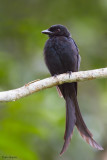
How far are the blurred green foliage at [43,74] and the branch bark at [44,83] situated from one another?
26 centimetres

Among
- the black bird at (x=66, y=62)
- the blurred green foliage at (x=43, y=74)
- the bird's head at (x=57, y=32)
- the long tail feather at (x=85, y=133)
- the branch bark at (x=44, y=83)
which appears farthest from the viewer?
the bird's head at (x=57, y=32)

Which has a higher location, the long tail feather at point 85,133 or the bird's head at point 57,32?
the bird's head at point 57,32

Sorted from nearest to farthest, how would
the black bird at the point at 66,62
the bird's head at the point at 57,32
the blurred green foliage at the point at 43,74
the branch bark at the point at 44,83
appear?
the branch bark at the point at 44,83 → the blurred green foliage at the point at 43,74 → the black bird at the point at 66,62 → the bird's head at the point at 57,32

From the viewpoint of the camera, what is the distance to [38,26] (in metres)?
5.85

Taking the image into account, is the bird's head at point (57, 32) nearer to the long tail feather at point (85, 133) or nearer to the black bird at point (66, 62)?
the black bird at point (66, 62)

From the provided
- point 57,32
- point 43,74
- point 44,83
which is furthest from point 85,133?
point 43,74

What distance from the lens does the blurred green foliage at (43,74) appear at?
4.16 metres

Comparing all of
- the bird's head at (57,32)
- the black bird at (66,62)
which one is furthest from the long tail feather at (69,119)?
the bird's head at (57,32)

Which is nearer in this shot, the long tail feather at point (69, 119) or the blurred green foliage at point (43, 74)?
the long tail feather at point (69, 119)

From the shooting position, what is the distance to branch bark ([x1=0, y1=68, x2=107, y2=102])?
11.7 feet

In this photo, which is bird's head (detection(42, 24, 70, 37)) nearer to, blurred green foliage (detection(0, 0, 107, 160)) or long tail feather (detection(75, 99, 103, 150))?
blurred green foliage (detection(0, 0, 107, 160))

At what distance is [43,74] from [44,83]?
5.51 feet

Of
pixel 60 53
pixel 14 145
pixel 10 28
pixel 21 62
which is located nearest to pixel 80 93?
pixel 21 62

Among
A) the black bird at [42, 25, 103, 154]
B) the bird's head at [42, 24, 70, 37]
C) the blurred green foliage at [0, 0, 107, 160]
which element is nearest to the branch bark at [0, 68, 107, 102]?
the blurred green foliage at [0, 0, 107, 160]
